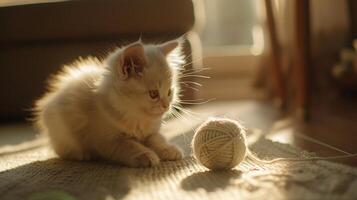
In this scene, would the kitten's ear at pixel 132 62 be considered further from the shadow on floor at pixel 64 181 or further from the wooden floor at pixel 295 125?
the wooden floor at pixel 295 125

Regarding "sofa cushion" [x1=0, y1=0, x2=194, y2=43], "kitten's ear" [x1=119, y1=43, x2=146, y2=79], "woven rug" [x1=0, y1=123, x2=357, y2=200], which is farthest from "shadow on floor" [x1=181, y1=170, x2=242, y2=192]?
"sofa cushion" [x1=0, y1=0, x2=194, y2=43]

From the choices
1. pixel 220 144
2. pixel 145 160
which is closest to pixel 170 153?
pixel 145 160

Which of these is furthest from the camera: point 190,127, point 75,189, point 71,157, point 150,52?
point 190,127

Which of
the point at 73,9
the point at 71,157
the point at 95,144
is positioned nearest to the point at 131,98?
the point at 95,144

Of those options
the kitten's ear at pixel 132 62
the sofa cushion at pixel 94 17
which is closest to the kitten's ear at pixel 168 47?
the kitten's ear at pixel 132 62

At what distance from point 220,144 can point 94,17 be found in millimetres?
1255

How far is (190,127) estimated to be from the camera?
75.3 inches

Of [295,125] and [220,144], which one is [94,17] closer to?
[295,125]

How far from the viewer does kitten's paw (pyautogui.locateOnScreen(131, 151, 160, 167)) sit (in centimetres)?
126

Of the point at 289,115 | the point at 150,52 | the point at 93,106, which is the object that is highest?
the point at 150,52

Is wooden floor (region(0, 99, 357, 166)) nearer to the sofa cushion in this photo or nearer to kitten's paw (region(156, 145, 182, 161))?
kitten's paw (region(156, 145, 182, 161))

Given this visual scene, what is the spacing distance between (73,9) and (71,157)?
37.9 inches

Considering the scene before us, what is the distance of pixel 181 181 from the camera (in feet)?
3.56

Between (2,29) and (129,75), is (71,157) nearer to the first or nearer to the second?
(129,75)
